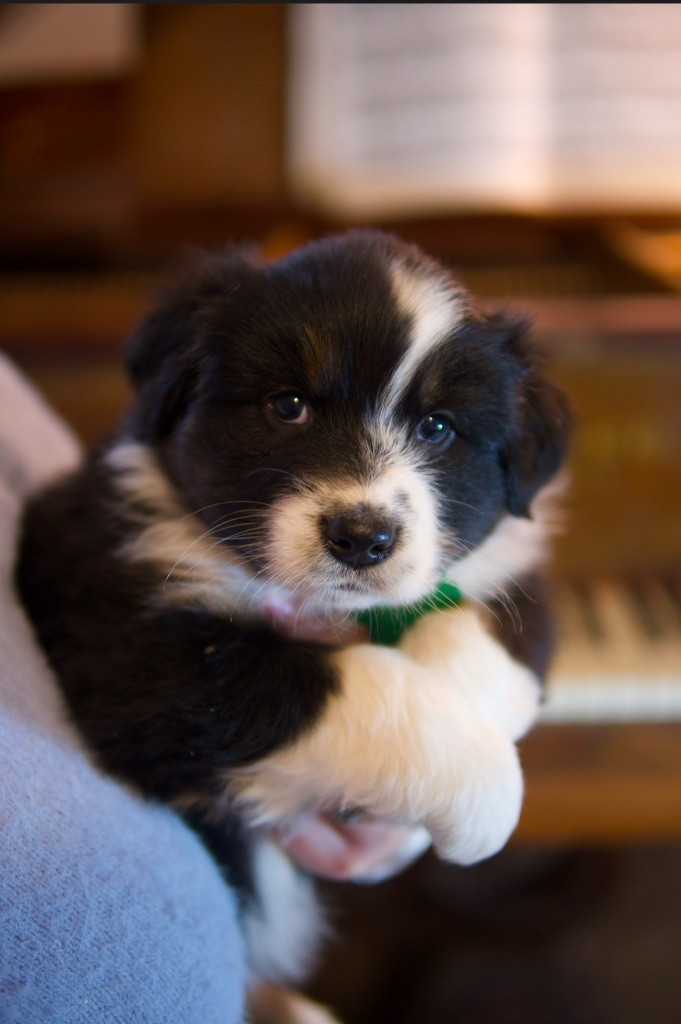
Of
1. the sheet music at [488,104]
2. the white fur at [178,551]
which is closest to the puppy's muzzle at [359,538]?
the white fur at [178,551]

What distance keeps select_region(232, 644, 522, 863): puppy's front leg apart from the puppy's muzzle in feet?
0.51

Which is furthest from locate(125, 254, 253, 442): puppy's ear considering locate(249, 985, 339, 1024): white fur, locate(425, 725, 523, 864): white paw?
locate(249, 985, 339, 1024): white fur

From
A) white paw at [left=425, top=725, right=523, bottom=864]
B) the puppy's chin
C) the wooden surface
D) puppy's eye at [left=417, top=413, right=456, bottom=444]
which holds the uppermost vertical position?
puppy's eye at [left=417, top=413, right=456, bottom=444]

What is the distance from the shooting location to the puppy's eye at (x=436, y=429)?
1.17 m

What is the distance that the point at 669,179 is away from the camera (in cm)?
290

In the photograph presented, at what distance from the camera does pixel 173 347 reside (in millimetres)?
1267

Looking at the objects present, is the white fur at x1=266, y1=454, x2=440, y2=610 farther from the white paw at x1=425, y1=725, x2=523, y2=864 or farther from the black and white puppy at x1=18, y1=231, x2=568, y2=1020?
the white paw at x1=425, y1=725, x2=523, y2=864

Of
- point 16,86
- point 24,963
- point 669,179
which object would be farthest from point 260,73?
point 24,963

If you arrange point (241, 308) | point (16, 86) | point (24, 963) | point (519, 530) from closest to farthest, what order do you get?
point (24, 963), point (241, 308), point (519, 530), point (16, 86)

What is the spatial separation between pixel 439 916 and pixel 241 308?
251 centimetres

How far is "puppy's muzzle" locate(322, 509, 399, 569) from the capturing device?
3.43ft

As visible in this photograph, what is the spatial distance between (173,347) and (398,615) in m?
0.51

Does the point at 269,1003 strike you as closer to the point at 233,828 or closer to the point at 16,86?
the point at 233,828

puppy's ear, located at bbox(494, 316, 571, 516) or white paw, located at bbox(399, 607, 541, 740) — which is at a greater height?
puppy's ear, located at bbox(494, 316, 571, 516)
